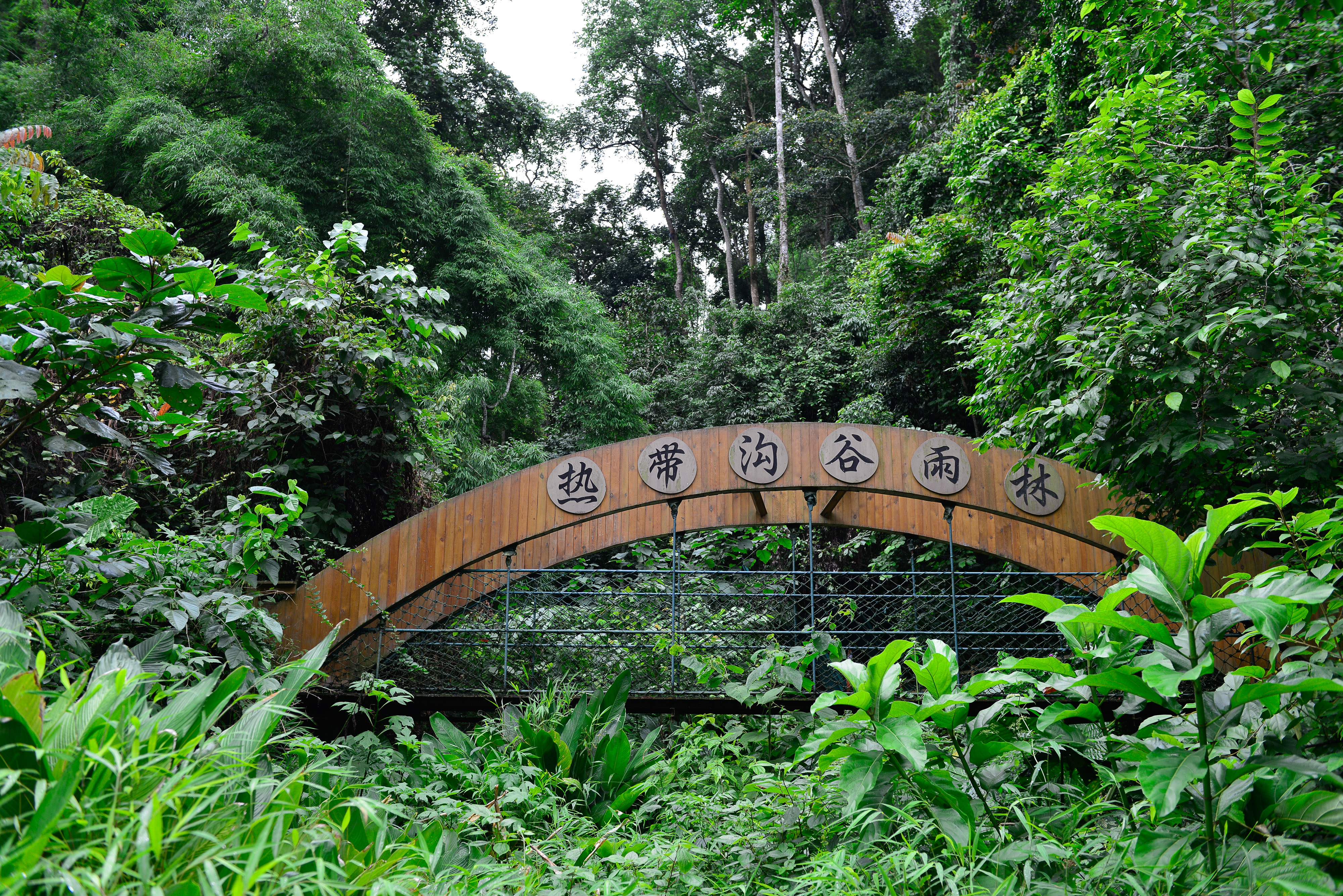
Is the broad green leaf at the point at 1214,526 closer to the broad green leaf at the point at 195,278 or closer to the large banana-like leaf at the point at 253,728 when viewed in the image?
the large banana-like leaf at the point at 253,728

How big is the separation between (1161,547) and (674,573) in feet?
9.77

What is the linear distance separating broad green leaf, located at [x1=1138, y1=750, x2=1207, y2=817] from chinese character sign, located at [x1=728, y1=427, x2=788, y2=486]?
10.6 ft

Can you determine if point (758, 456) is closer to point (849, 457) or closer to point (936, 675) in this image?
point (849, 457)

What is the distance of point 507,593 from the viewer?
4.64 meters

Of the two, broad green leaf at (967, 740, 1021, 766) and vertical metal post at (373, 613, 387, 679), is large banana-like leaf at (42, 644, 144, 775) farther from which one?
vertical metal post at (373, 613, 387, 679)

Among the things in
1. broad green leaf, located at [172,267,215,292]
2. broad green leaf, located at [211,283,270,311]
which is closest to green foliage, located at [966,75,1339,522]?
broad green leaf, located at [211,283,270,311]

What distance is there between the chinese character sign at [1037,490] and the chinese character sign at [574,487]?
2.48m

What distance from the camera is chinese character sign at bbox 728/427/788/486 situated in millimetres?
4879

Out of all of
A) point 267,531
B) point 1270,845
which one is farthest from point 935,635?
point 267,531

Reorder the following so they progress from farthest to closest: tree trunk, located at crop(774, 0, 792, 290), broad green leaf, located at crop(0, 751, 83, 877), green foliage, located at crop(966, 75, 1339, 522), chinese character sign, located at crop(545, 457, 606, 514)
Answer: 1. tree trunk, located at crop(774, 0, 792, 290)
2. chinese character sign, located at crop(545, 457, 606, 514)
3. green foliage, located at crop(966, 75, 1339, 522)
4. broad green leaf, located at crop(0, 751, 83, 877)

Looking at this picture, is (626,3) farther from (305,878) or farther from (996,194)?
(305,878)

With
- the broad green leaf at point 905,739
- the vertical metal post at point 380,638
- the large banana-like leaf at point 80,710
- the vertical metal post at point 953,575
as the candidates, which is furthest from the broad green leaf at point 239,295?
the vertical metal post at point 953,575

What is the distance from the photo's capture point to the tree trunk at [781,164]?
45.1 feet

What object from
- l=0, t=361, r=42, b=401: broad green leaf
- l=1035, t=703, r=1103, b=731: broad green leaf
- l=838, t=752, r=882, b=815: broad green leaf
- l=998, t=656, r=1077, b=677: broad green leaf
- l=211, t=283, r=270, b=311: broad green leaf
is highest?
l=211, t=283, r=270, b=311: broad green leaf
